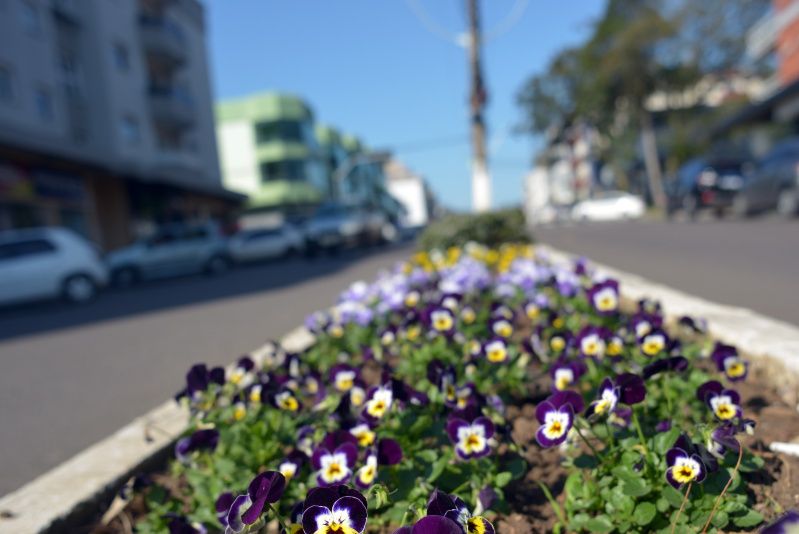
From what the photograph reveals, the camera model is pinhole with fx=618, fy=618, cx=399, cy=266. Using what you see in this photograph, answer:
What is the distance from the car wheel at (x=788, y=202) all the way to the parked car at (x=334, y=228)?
11858mm

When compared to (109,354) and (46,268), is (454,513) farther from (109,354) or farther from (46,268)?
(46,268)

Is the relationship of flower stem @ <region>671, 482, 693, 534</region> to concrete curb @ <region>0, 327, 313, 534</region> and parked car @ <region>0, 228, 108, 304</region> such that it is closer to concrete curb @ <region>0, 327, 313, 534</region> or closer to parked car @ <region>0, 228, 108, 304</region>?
concrete curb @ <region>0, 327, 313, 534</region>

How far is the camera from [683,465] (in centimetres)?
140

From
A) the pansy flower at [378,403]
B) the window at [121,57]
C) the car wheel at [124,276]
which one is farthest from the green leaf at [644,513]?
the window at [121,57]

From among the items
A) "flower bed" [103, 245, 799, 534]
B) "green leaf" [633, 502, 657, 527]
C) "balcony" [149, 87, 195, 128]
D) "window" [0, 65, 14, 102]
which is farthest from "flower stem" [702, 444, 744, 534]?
"balcony" [149, 87, 195, 128]

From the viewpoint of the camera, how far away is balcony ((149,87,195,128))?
2692 centimetres

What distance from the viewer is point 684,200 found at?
20094mm

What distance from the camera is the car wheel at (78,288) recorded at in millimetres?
13172

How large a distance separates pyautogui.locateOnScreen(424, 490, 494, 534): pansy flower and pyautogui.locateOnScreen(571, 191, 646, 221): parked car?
32331 mm

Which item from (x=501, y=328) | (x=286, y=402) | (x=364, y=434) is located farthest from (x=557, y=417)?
(x=501, y=328)

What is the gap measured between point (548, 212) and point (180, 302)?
33.7m

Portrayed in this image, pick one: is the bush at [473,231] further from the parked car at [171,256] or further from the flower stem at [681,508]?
the parked car at [171,256]

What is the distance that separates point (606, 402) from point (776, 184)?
46.1ft

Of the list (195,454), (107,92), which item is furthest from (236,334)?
(107,92)
